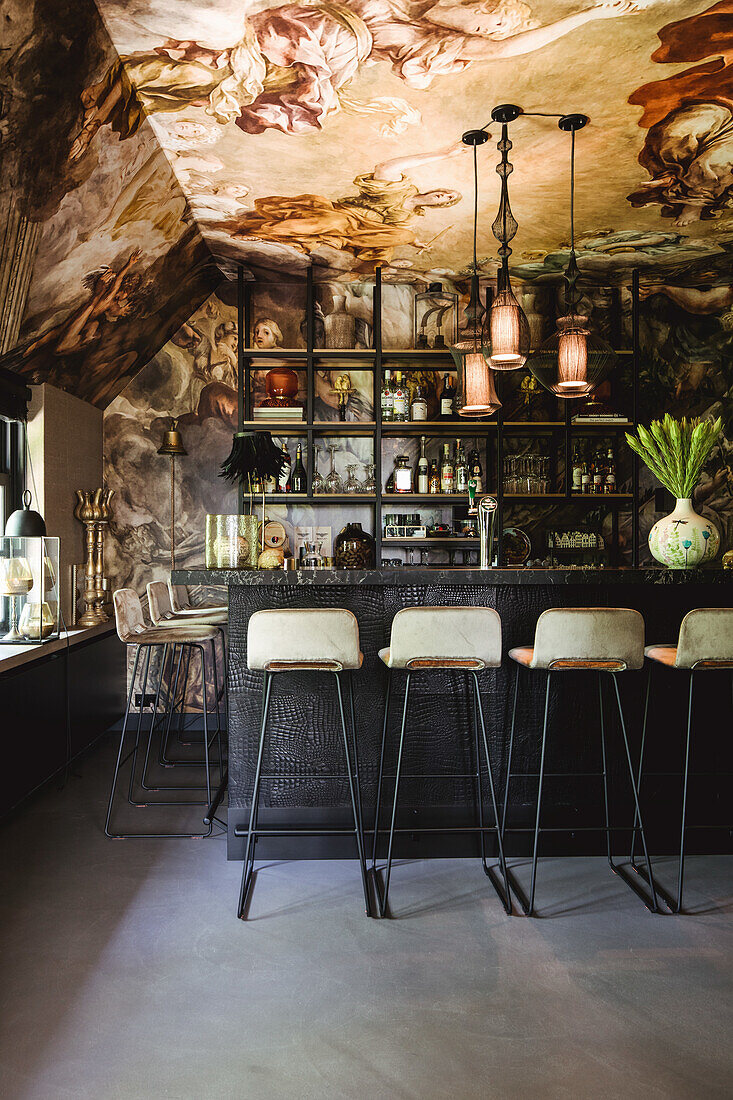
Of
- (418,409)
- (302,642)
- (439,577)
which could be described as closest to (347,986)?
(302,642)

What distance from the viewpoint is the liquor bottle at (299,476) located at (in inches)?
210

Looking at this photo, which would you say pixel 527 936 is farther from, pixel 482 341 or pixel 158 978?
pixel 482 341

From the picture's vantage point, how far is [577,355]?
10.6 feet

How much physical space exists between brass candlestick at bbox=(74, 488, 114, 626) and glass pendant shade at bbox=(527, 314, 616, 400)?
326 cm

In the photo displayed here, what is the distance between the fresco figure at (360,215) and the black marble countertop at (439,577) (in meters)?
2.23

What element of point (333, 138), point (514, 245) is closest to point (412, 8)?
point (333, 138)

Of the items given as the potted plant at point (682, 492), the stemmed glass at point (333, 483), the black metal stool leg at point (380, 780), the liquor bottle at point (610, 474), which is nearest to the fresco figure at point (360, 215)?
the stemmed glass at point (333, 483)

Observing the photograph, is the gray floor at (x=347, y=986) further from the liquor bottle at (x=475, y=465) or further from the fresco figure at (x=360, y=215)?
the fresco figure at (x=360, y=215)

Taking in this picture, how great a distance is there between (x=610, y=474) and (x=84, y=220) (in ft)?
12.6

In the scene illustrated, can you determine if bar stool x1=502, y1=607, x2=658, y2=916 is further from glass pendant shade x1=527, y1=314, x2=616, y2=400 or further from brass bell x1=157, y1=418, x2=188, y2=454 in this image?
brass bell x1=157, y1=418, x2=188, y2=454

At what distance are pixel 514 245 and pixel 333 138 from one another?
185 cm

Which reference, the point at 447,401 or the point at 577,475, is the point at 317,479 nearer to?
the point at 447,401

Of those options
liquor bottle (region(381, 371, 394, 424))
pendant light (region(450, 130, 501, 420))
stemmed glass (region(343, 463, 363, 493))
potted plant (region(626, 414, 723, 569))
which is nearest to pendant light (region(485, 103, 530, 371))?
pendant light (region(450, 130, 501, 420))

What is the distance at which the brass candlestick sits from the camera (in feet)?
16.7
